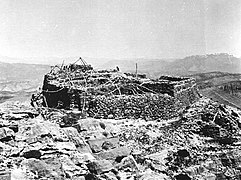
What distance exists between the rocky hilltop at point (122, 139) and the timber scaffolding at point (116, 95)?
2.1 inches

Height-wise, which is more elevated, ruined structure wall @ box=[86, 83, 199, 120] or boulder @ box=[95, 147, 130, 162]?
ruined structure wall @ box=[86, 83, 199, 120]

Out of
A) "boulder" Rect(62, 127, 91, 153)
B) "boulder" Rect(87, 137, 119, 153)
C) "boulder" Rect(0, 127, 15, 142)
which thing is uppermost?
"boulder" Rect(0, 127, 15, 142)

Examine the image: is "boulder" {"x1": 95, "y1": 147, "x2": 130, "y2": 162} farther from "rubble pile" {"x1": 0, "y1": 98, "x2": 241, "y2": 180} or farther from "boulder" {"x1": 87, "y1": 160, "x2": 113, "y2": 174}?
"boulder" {"x1": 87, "y1": 160, "x2": 113, "y2": 174}

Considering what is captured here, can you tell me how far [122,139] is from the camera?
12.2 m

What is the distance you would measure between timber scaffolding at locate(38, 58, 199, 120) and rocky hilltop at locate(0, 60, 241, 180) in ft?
0.18

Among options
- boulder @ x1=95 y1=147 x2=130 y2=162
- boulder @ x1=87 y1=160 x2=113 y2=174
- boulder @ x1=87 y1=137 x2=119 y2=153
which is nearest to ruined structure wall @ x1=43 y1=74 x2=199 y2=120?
boulder @ x1=87 y1=137 x2=119 y2=153

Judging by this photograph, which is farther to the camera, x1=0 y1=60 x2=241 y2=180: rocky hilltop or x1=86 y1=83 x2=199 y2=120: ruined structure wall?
x1=86 y1=83 x2=199 y2=120: ruined structure wall

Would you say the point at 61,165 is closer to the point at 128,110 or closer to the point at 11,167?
the point at 11,167

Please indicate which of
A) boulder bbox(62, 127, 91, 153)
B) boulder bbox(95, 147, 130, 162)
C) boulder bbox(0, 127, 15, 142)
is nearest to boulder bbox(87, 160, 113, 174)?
boulder bbox(95, 147, 130, 162)

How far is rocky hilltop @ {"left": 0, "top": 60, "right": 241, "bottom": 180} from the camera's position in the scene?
28.5 feet

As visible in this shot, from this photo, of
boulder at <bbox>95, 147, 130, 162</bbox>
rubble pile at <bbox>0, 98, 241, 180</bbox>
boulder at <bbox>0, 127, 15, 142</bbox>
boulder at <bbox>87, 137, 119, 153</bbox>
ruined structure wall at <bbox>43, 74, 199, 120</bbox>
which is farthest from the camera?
ruined structure wall at <bbox>43, 74, 199, 120</bbox>

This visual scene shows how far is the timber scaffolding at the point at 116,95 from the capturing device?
14805 mm

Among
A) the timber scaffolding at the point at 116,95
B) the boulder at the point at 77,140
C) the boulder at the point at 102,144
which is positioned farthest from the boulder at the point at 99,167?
the timber scaffolding at the point at 116,95

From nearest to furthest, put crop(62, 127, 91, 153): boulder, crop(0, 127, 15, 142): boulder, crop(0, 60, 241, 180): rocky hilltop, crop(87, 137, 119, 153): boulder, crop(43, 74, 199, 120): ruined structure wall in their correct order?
1. crop(0, 60, 241, 180): rocky hilltop
2. crop(0, 127, 15, 142): boulder
3. crop(62, 127, 91, 153): boulder
4. crop(87, 137, 119, 153): boulder
5. crop(43, 74, 199, 120): ruined structure wall
